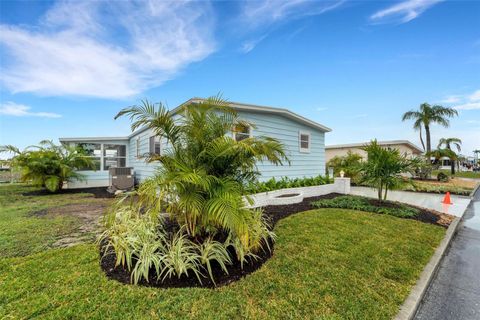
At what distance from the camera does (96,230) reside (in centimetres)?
434

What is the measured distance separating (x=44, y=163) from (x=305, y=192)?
10.9 m

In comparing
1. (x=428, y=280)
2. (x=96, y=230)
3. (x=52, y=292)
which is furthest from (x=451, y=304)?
(x=96, y=230)

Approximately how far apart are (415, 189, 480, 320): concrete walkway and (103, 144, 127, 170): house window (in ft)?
44.0

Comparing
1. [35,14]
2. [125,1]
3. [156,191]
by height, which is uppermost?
[125,1]

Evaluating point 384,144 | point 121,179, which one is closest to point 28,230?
point 121,179

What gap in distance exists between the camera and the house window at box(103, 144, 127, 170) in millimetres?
11883

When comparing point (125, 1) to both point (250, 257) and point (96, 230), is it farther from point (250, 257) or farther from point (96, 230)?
point (250, 257)

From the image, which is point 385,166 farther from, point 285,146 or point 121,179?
point 121,179

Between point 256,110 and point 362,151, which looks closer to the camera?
point 256,110

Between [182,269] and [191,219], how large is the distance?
749 mm

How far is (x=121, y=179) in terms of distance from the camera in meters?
9.69

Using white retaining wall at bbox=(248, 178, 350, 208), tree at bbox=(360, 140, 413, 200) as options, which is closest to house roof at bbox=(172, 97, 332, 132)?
white retaining wall at bbox=(248, 178, 350, 208)

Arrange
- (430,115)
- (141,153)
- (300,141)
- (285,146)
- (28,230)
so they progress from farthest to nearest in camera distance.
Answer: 1. (430,115)
2. (141,153)
3. (300,141)
4. (285,146)
5. (28,230)

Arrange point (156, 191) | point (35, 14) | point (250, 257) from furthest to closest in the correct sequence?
point (35, 14) < point (250, 257) < point (156, 191)
